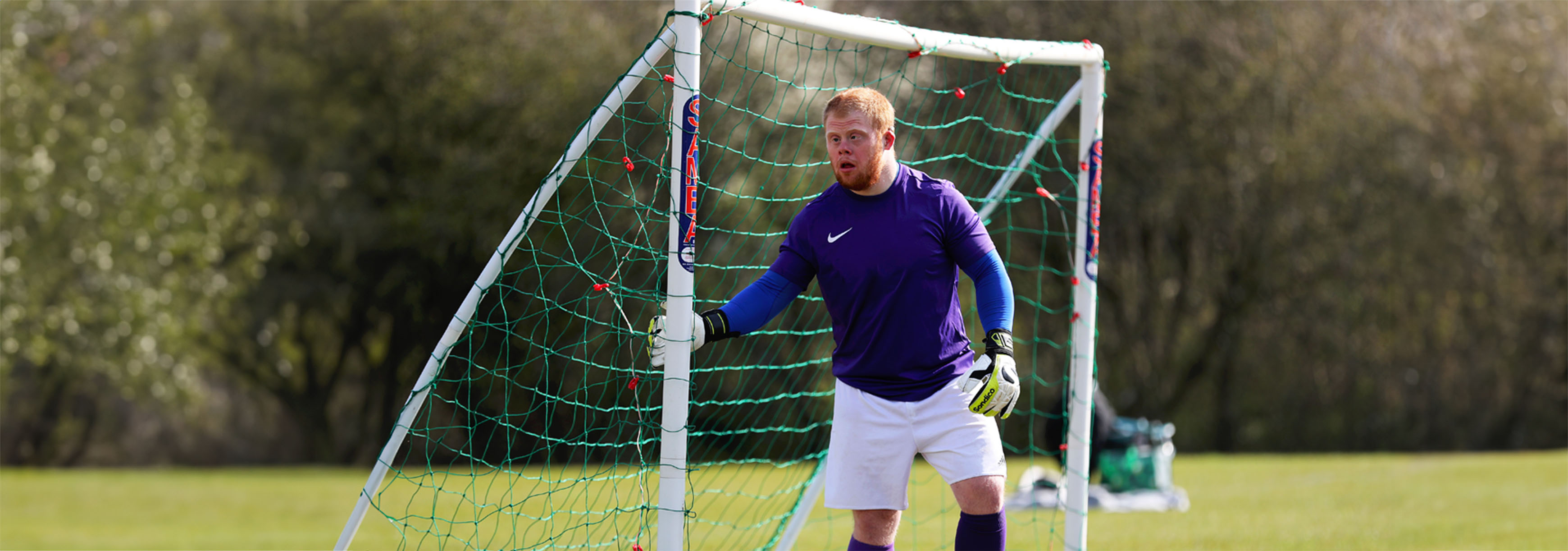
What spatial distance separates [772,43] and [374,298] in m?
12.2

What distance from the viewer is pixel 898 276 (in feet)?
11.1

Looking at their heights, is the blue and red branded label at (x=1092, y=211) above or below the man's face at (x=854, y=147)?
below

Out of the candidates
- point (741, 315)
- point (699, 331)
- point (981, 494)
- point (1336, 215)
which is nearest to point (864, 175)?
point (741, 315)

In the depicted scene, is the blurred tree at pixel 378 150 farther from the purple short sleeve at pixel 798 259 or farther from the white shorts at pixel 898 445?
the white shorts at pixel 898 445

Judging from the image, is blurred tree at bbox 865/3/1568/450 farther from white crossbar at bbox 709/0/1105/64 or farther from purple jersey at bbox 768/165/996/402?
purple jersey at bbox 768/165/996/402

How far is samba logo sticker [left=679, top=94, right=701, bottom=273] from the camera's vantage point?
355 centimetres

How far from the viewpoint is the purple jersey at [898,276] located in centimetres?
338

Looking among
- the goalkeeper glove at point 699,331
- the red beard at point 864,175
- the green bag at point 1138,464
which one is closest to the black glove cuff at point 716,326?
the goalkeeper glove at point 699,331

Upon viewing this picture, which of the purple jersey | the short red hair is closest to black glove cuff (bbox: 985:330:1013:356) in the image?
the purple jersey

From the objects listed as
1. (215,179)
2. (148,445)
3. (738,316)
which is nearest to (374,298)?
(215,179)

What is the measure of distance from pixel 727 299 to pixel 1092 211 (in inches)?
319

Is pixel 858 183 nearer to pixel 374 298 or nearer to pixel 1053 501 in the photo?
pixel 1053 501

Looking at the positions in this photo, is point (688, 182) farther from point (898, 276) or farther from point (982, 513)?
point (982, 513)

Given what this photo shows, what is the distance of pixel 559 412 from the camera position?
14805 millimetres
